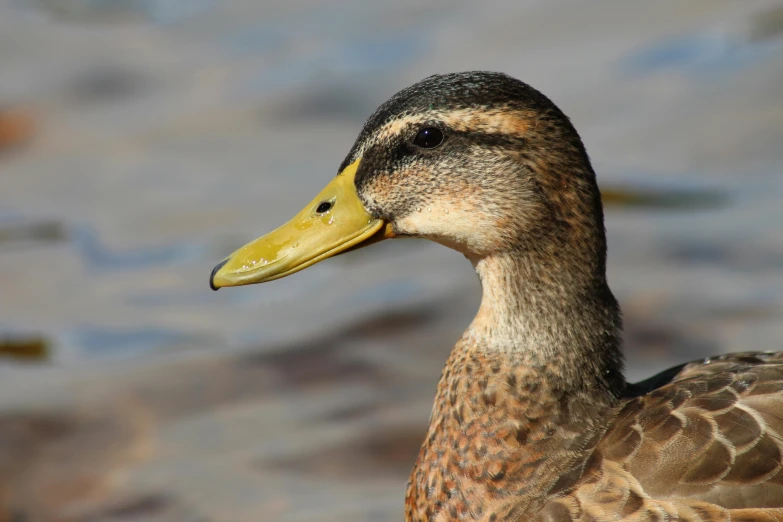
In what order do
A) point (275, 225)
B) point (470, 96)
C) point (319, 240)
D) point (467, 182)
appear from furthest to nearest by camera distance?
point (275, 225) → point (319, 240) → point (467, 182) → point (470, 96)

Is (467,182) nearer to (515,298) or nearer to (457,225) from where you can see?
(457,225)

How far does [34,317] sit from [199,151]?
6.58 feet

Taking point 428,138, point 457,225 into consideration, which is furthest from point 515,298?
point 428,138

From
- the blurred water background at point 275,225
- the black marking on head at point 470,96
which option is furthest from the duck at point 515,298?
the blurred water background at point 275,225

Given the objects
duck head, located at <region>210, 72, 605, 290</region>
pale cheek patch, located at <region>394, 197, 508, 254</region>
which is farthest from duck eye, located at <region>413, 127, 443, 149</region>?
pale cheek patch, located at <region>394, 197, 508, 254</region>

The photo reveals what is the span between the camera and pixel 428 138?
379cm

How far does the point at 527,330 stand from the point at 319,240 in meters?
0.71

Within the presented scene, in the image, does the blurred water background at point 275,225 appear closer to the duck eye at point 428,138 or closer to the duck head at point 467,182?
the duck head at point 467,182

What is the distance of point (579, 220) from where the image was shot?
3.70 m

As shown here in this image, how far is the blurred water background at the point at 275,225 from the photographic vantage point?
5.60 m

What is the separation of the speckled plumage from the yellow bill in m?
0.05

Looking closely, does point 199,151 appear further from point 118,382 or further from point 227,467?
point 227,467

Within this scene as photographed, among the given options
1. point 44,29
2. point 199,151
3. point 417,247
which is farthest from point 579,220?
point 44,29

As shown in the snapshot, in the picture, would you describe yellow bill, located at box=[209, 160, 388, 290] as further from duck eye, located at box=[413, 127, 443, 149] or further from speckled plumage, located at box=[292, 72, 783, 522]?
duck eye, located at box=[413, 127, 443, 149]
